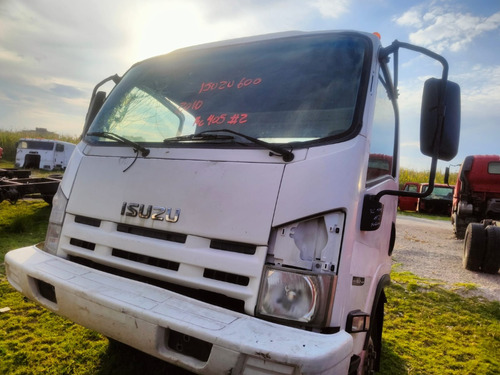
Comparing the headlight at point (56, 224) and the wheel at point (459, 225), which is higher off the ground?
the wheel at point (459, 225)

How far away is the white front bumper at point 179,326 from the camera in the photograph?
1319 millimetres

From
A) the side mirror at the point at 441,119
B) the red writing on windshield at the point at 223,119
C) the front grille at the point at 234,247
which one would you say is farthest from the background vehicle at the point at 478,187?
the front grille at the point at 234,247

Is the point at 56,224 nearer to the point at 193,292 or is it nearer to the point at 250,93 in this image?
the point at 193,292

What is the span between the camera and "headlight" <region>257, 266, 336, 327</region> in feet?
5.02

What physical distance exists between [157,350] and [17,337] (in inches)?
72.6

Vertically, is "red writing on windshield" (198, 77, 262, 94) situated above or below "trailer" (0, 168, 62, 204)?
above

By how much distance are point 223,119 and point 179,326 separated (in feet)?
4.11

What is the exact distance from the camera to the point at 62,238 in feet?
7.34

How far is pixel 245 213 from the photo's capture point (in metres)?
1.73

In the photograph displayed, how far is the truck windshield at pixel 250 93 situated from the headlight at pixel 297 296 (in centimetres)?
69

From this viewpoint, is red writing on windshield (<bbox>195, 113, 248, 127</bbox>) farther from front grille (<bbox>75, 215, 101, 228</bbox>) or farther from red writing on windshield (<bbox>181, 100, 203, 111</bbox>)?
front grille (<bbox>75, 215, 101, 228</bbox>)

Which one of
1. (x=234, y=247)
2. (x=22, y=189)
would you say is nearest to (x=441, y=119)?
(x=234, y=247)

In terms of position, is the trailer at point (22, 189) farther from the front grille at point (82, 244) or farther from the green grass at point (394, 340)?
the front grille at point (82, 244)

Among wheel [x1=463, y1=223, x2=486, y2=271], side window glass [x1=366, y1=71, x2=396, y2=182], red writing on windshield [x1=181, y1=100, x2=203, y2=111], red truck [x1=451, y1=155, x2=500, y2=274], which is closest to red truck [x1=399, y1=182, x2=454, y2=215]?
red truck [x1=451, y1=155, x2=500, y2=274]
